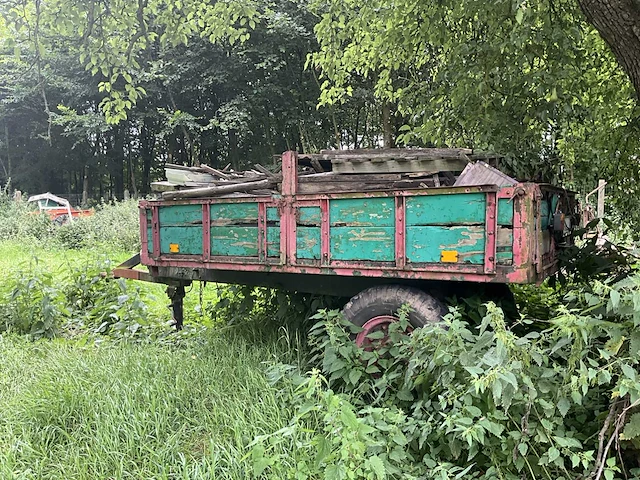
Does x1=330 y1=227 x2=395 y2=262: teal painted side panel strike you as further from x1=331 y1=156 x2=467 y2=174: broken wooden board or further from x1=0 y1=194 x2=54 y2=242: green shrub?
x1=0 y1=194 x2=54 y2=242: green shrub

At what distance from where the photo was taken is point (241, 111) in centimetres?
2023

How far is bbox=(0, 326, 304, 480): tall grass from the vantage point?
2.77 metres

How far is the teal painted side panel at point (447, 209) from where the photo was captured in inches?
124

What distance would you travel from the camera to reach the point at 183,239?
4465 millimetres

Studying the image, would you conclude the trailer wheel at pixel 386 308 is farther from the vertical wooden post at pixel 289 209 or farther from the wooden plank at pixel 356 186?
the wooden plank at pixel 356 186

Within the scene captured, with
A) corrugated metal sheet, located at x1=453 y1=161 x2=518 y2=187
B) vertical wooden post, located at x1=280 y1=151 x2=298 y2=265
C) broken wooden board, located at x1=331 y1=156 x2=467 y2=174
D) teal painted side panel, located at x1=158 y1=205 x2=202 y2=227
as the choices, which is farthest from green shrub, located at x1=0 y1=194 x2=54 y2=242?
corrugated metal sheet, located at x1=453 y1=161 x2=518 y2=187

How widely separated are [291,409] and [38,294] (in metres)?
4.42

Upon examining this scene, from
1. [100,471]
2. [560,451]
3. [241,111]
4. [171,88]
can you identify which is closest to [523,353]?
[560,451]

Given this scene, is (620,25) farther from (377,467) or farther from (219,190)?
(219,190)

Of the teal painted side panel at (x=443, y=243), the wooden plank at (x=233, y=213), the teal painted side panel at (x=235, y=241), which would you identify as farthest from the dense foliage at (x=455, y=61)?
the teal painted side panel at (x=235, y=241)

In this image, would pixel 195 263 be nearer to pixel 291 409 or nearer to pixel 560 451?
pixel 291 409

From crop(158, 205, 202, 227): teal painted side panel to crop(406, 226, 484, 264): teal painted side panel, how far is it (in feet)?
6.69

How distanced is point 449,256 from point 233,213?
1918mm

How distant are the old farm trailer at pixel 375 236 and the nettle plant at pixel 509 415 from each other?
0.63m
